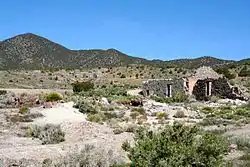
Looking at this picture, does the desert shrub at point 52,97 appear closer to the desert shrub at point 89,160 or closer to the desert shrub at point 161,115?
the desert shrub at point 161,115

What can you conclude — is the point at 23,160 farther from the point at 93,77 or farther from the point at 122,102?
→ the point at 93,77

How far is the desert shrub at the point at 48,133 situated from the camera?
22.0 metres

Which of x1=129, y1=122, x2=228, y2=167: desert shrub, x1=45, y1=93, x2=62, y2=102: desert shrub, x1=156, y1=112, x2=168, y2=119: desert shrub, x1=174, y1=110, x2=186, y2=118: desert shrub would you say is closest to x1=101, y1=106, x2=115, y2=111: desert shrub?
x1=156, y1=112, x2=168, y2=119: desert shrub

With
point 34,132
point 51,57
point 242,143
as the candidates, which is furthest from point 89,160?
point 51,57

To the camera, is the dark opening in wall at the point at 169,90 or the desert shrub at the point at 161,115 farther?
the dark opening in wall at the point at 169,90

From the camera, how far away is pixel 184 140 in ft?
47.4

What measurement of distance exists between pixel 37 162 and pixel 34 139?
6.67 meters

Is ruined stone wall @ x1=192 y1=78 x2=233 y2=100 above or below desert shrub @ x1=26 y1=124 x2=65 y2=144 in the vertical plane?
above

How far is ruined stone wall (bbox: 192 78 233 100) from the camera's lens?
157ft

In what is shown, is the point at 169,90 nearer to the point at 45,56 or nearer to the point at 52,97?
the point at 52,97

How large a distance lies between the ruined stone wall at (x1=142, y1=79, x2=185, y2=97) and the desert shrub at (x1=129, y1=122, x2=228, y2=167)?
3471cm

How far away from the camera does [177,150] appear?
41.9ft

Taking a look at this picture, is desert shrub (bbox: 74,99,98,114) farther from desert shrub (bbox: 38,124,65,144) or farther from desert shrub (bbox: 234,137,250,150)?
desert shrub (bbox: 234,137,250,150)

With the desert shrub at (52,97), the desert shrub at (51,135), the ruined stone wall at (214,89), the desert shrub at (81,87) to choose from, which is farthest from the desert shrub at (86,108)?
the desert shrub at (81,87)
